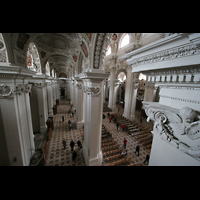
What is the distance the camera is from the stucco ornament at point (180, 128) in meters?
1.35

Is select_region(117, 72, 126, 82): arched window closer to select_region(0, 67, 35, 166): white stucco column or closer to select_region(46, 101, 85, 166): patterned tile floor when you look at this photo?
select_region(46, 101, 85, 166): patterned tile floor

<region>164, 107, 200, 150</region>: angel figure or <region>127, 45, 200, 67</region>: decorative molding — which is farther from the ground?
<region>127, 45, 200, 67</region>: decorative molding

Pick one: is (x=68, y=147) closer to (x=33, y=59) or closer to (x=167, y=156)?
(x=167, y=156)

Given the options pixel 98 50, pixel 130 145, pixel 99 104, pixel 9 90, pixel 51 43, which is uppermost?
pixel 51 43

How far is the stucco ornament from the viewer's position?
1354 millimetres

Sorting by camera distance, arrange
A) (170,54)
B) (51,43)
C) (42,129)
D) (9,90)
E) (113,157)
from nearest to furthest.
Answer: (170,54), (9,90), (113,157), (51,43), (42,129)

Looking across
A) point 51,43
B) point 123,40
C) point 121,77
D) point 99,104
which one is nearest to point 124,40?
point 123,40

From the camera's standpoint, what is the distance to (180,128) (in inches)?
59.6

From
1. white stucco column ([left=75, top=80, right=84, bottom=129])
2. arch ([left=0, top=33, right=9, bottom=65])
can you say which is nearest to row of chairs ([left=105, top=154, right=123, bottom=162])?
white stucco column ([left=75, top=80, right=84, bottom=129])

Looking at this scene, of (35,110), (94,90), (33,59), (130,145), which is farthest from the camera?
(35,110)

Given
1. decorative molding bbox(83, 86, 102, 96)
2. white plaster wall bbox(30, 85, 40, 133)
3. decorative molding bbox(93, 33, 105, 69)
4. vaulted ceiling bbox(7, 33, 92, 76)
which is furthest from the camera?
white plaster wall bbox(30, 85, 40, 133)

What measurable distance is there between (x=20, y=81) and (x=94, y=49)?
126 inches

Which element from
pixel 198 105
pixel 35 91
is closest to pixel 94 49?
pixel 198 105

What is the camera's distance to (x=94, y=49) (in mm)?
4207
